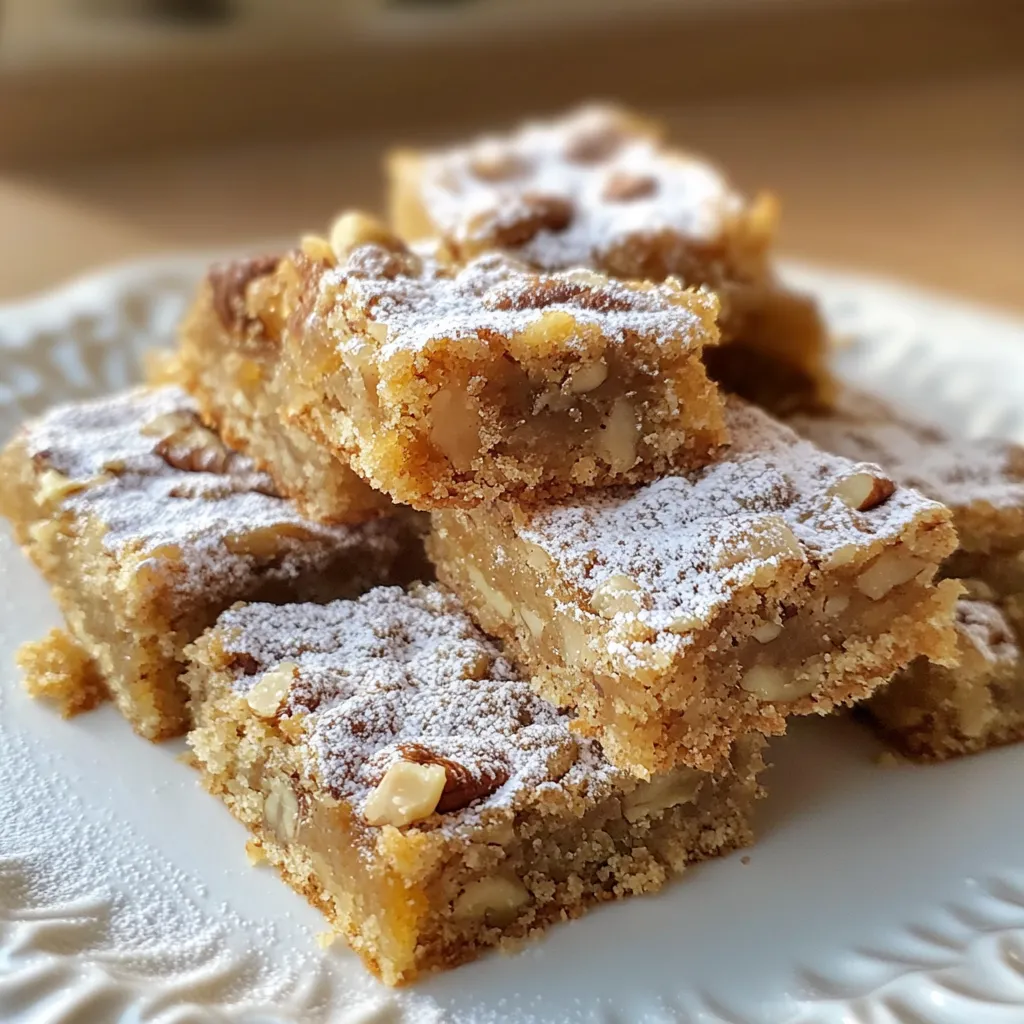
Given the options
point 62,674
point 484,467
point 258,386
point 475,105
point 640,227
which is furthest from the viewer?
point 475,105

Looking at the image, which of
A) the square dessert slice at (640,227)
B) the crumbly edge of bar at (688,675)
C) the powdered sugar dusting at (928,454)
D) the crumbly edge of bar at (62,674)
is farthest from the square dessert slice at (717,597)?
the crumbly edge of bar at (62,674)

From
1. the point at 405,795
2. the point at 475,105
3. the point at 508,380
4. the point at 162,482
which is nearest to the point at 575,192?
the point at 508,380

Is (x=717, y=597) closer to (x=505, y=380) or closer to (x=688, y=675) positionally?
(x=688, y=675)

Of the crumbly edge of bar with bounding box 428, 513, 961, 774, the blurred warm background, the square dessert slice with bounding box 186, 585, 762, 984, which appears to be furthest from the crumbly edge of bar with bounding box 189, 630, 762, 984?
the blurred warm background

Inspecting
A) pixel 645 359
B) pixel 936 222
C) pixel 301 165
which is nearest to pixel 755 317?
pixel 645 359

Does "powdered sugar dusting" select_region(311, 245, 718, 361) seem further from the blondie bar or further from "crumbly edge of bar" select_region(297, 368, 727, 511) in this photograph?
the blondie bar
